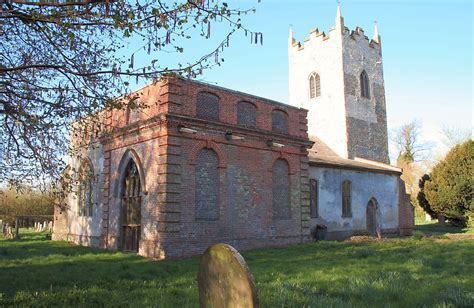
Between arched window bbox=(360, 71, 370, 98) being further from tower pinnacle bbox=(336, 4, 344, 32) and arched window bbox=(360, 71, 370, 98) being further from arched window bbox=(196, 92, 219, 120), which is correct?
arched window bbox=(196, 92, 219, 120)

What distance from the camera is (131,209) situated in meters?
17.5

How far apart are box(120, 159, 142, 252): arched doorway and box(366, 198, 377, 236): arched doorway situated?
1552 cm

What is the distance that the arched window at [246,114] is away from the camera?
18250mm

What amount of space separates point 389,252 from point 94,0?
41.9ft

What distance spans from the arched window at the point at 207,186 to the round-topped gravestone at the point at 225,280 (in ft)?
34.7

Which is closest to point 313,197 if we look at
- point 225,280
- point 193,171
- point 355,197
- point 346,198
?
point 346,198

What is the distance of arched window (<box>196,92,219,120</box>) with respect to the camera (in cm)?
1673

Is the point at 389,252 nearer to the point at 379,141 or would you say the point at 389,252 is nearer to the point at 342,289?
the point at 342,289

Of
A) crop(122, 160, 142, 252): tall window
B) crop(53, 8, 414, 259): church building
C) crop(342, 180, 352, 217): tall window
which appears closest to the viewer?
crop(53, 8, 414, 259): church building

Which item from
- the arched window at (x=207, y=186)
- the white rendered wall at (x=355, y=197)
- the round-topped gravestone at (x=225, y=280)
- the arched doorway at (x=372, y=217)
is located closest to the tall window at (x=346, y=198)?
the white rendered wall at (x=355, y=197)

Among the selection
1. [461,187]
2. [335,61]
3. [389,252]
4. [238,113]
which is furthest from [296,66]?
[389,252]

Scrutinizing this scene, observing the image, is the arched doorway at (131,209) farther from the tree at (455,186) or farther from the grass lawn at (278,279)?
the tree at (455,186)

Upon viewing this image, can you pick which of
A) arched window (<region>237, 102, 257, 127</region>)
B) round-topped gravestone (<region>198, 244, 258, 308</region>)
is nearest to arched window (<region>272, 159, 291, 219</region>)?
arched window (<region>237, 102, 257, 127</region>)

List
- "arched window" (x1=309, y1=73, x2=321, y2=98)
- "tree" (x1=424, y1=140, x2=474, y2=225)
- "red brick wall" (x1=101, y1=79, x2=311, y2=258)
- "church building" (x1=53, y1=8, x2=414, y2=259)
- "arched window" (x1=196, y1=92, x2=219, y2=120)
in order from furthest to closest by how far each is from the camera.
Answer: "arched window" (x1=309, y1=73, x2=321, y2=98) → "tree" (x1=424, y1=140, x2=474, y2=225) → "arched window" (x1=196, y1=92, x2=219, y2=120) → "church building" (x1=53, y1=8, x2=414, y2=259) → "red brick wall" (x1=101, y1=79, x2=311, y2=258)
